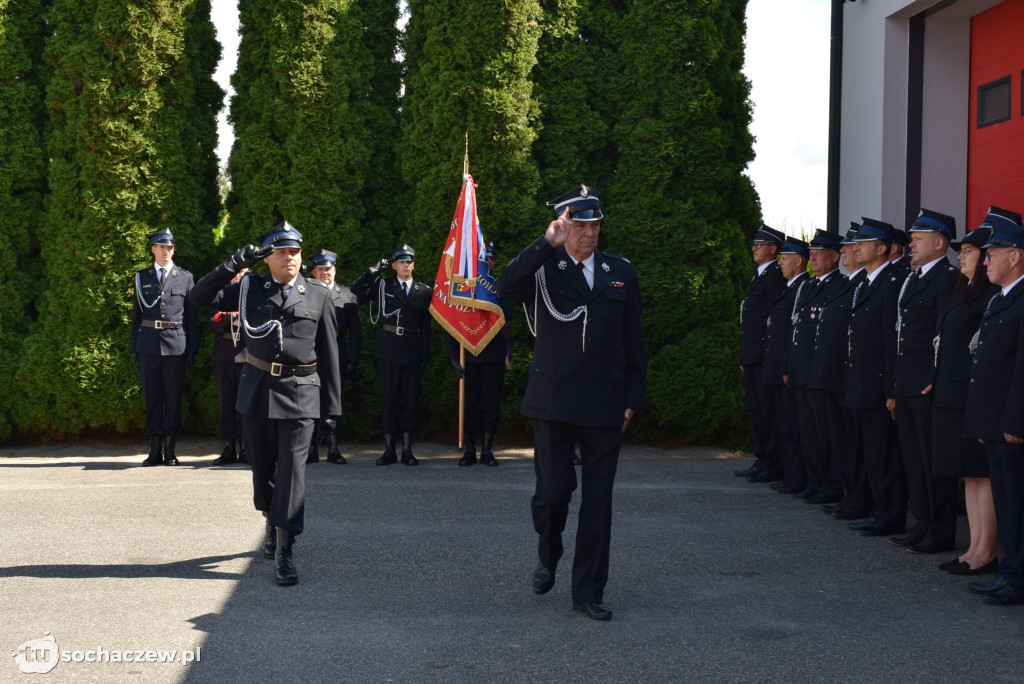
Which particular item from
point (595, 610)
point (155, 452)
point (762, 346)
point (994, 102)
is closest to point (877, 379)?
point (762, 346)

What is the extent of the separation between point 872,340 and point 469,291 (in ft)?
12.8

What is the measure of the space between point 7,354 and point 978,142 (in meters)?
10.4

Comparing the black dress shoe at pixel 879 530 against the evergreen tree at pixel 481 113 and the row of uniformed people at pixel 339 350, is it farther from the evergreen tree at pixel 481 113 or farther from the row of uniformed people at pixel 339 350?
the evergreen tree at pixel 481 113

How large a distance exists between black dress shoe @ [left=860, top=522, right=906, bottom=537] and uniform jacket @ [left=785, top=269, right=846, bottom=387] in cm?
143

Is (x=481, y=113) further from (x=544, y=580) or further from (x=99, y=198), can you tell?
(x=544, y=580)

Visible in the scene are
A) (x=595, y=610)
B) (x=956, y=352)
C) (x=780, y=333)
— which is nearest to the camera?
(x=595, y=610)

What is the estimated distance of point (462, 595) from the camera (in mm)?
5676

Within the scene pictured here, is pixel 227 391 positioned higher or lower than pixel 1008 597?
higher

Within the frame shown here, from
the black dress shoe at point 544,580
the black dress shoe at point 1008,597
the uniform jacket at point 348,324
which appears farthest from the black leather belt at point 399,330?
the black dress shoe at point 1008,597

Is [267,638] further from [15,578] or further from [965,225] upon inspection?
[965,225]

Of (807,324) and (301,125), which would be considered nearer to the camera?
(807,324)

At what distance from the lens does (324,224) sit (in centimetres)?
1202

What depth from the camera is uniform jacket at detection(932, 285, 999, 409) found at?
249 inches

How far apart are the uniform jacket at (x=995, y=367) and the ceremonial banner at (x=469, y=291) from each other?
4893 mm
